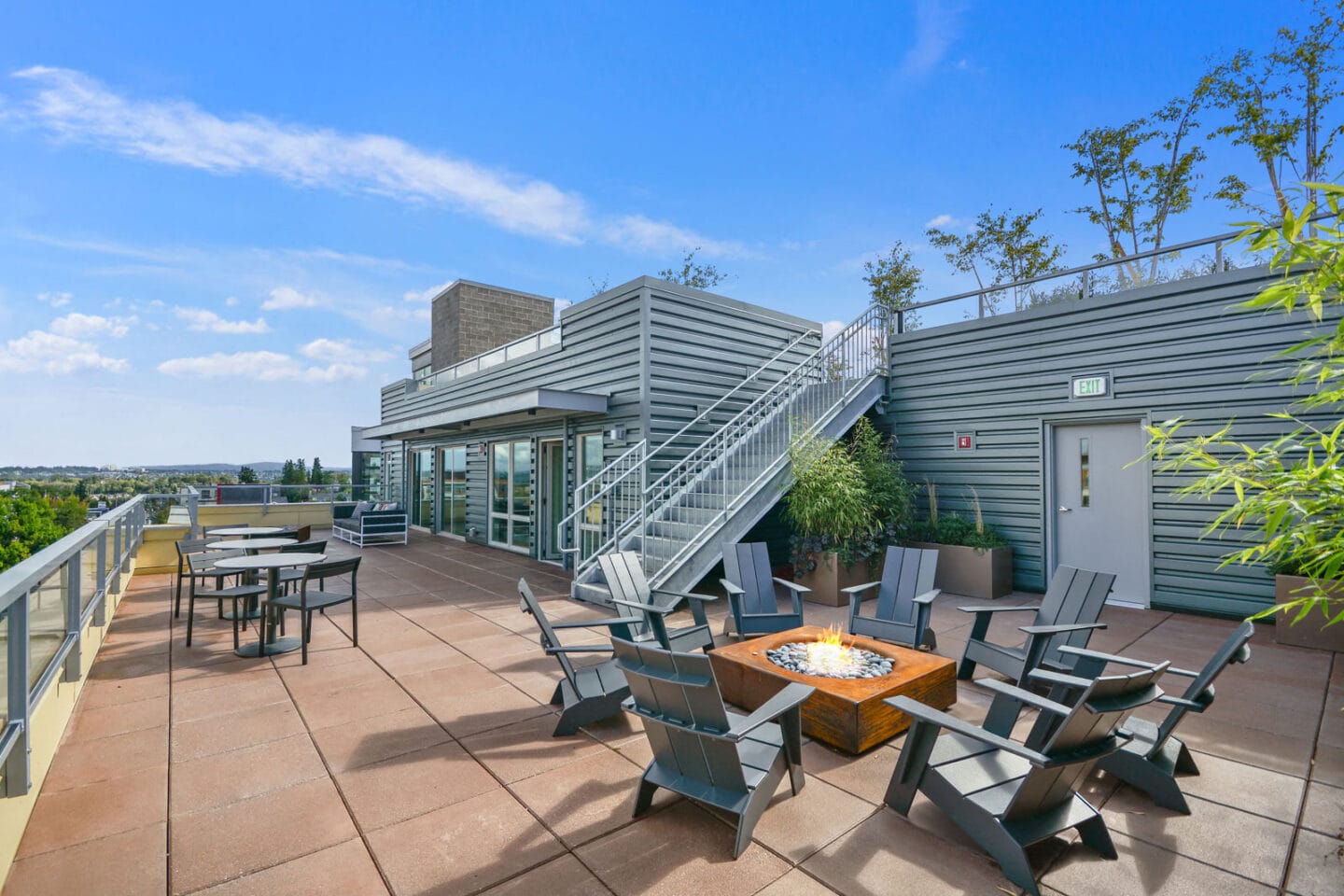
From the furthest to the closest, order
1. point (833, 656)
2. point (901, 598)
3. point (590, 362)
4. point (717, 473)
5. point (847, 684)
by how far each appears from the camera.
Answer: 1. point (590, 362)
2. point (717, 473)
3. point (901, 598)
4. point (833, 656)
5. point (847, 684)

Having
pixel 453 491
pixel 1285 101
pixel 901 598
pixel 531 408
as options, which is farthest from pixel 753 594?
pixel 1285 101

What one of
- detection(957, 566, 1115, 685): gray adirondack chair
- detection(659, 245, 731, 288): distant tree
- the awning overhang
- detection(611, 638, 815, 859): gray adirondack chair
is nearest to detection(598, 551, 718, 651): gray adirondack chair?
detection(611, 638, 815, 859): gray adirondack chair

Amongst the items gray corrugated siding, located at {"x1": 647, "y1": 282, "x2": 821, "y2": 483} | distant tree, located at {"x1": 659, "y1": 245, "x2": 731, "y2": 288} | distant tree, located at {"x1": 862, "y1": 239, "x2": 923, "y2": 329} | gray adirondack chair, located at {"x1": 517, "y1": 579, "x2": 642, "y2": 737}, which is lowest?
gray adirondack chair, located at {"x1": 517, "y1": 579, "x2": 642, "y2": 737}

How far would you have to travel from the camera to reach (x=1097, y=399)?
707 cm

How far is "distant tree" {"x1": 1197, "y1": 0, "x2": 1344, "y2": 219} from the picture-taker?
429 inches

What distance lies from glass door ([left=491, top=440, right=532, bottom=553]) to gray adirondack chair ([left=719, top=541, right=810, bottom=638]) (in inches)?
234

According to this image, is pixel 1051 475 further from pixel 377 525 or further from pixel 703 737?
pixel 377 525

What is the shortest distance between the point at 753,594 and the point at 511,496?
675 cm

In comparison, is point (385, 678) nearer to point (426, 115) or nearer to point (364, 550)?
point (364, 550)

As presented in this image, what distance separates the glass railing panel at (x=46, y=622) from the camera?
270 cm

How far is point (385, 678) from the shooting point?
14.2 feet

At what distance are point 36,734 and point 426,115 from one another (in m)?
11.6

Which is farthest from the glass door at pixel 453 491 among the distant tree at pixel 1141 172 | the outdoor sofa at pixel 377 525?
the distant tree at pixel 1141 172

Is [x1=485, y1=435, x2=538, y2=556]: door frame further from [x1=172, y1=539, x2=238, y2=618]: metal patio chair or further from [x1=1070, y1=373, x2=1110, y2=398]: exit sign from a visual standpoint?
[x1=1070, y1=373, x2=1110, y2=398]: exit sign
